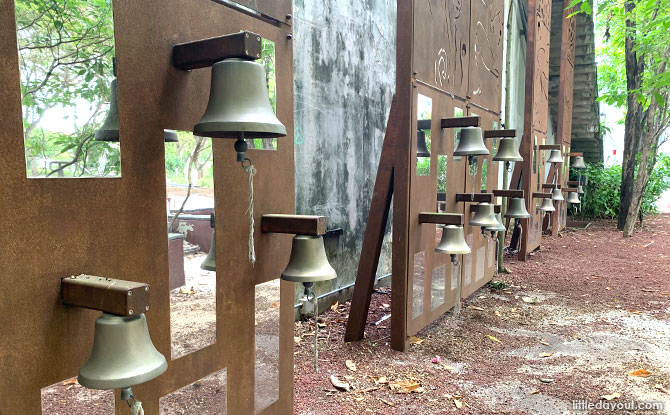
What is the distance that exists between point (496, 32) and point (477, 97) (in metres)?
1.30

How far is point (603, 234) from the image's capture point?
1174cm

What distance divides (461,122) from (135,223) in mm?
3438

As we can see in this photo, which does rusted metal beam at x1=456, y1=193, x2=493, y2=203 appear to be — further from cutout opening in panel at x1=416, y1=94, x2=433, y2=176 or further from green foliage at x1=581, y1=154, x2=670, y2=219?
green foliage at x1=581, y1=154, x2=670, y2=219

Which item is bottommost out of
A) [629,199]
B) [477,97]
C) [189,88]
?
[629,199]

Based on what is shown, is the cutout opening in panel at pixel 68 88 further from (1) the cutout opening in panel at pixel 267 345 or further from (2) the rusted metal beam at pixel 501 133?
(2) the rusted metal beam at pixel 501 133

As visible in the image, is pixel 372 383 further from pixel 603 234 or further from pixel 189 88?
pixel 603 234

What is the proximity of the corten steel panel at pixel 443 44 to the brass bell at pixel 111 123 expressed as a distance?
2.81 m

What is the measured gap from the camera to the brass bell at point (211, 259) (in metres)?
1.98

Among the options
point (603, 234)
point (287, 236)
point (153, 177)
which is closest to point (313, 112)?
point (287, 236)

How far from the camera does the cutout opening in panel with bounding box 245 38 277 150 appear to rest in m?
2.24

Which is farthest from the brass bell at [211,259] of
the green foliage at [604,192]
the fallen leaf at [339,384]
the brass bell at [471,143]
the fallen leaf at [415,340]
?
the green foliage at [604,192]

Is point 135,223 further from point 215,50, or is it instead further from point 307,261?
point 307,261

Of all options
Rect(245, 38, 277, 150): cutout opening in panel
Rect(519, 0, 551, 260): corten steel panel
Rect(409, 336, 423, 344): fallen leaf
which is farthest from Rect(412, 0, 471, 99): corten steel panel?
Rect(519, 0, 551, 260): corten steel panel

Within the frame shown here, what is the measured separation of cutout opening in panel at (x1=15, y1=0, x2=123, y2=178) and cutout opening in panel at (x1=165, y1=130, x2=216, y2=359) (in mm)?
271
